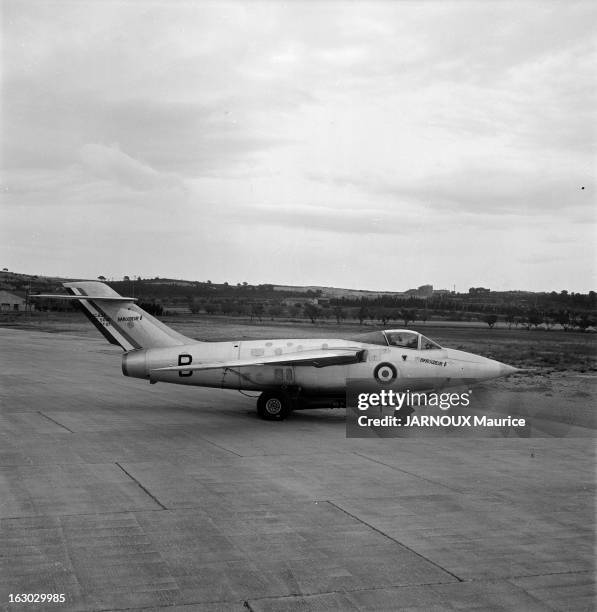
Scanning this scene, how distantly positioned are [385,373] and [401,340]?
100 centimetres

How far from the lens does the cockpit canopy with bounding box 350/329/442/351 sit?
19391 mm

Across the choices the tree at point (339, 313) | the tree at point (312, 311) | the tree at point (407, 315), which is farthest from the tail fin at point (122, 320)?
the tree at point (407, 315)

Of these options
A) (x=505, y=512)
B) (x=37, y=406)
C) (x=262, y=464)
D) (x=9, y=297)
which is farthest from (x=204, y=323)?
(x=9, y=297)

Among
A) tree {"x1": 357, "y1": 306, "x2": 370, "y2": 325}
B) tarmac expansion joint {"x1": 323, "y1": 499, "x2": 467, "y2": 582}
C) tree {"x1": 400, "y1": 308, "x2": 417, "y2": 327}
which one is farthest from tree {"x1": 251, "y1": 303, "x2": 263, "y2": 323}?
tarmac expansion joint {"x1": 323, "y1": 499, "x2": 467, "y2": 582}

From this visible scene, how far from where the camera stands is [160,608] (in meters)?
7.11

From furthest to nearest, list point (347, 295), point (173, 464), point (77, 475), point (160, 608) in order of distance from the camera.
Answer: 1. point (347, 295)
2. point (173, 464)
3. point (77, 475)
4. point (160, 608)

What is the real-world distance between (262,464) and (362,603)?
21.2 ft

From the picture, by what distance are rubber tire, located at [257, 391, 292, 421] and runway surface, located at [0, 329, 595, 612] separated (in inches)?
24.4

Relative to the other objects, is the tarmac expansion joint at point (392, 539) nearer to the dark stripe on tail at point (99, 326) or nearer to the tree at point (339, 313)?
the dark stripe on tail at point (99, 326)

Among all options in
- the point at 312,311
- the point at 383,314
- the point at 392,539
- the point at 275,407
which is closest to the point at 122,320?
the point at 275,407

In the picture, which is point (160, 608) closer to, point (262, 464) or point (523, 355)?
point (262, 464)

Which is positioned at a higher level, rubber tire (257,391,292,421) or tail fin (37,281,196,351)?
tail fin (37,281,196,351)

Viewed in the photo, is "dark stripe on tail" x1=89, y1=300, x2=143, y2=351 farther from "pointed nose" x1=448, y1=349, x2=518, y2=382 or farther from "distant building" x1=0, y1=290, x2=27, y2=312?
"distant building" x1=0, y1=290, x2=27, y2=312

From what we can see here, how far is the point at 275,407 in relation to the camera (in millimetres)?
18906
